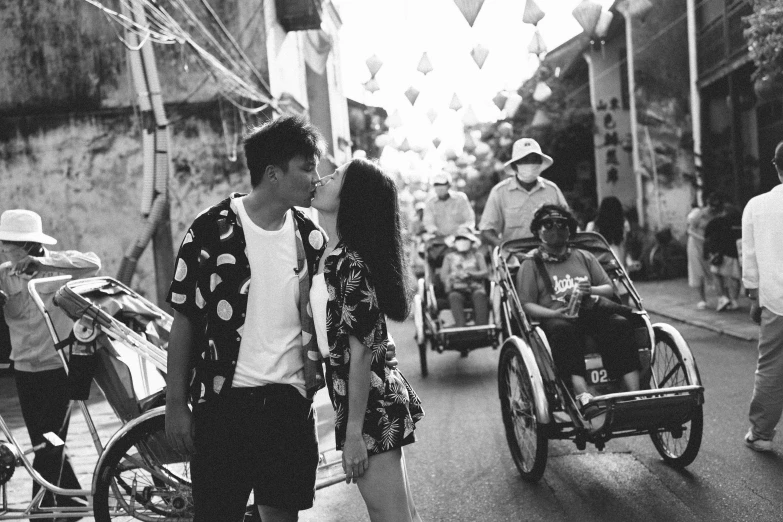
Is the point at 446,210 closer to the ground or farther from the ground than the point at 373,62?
closer to the ground

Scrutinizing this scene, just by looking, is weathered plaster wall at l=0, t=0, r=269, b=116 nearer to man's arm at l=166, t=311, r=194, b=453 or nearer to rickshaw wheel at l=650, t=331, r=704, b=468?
rickshaw wheel at l=650, t=331, r=704, b=468

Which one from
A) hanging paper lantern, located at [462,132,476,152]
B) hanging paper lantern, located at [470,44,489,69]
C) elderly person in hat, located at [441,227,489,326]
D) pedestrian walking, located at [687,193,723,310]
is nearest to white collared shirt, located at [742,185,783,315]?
elderly person in hat, located at [441,227,489,326]

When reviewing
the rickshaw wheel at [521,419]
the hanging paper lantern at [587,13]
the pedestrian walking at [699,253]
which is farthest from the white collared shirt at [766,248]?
the pedestrian walking at [699,253]

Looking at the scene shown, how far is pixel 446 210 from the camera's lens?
36.6 ft

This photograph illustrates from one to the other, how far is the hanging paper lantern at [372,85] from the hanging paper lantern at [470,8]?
6.99m

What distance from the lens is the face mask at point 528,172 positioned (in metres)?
7.12

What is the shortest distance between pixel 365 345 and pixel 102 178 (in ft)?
40.1

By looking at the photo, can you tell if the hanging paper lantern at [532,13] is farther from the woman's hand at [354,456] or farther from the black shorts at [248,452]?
the woman's hand at [354,456]

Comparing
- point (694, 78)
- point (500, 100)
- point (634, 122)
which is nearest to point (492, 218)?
point (500, 100)

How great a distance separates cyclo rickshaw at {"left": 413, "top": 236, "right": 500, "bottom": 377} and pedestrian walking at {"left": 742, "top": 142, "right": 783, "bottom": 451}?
3805mm

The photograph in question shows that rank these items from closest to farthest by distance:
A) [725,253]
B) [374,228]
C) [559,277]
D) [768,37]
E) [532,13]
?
[374,228], [559,277], [532,13], [768,37], [725,253]

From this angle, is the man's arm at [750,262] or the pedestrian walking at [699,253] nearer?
the man's arm at [750,262]

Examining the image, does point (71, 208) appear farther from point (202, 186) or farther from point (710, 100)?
point (710, 100)

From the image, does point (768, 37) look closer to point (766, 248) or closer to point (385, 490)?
point (766, 248)
